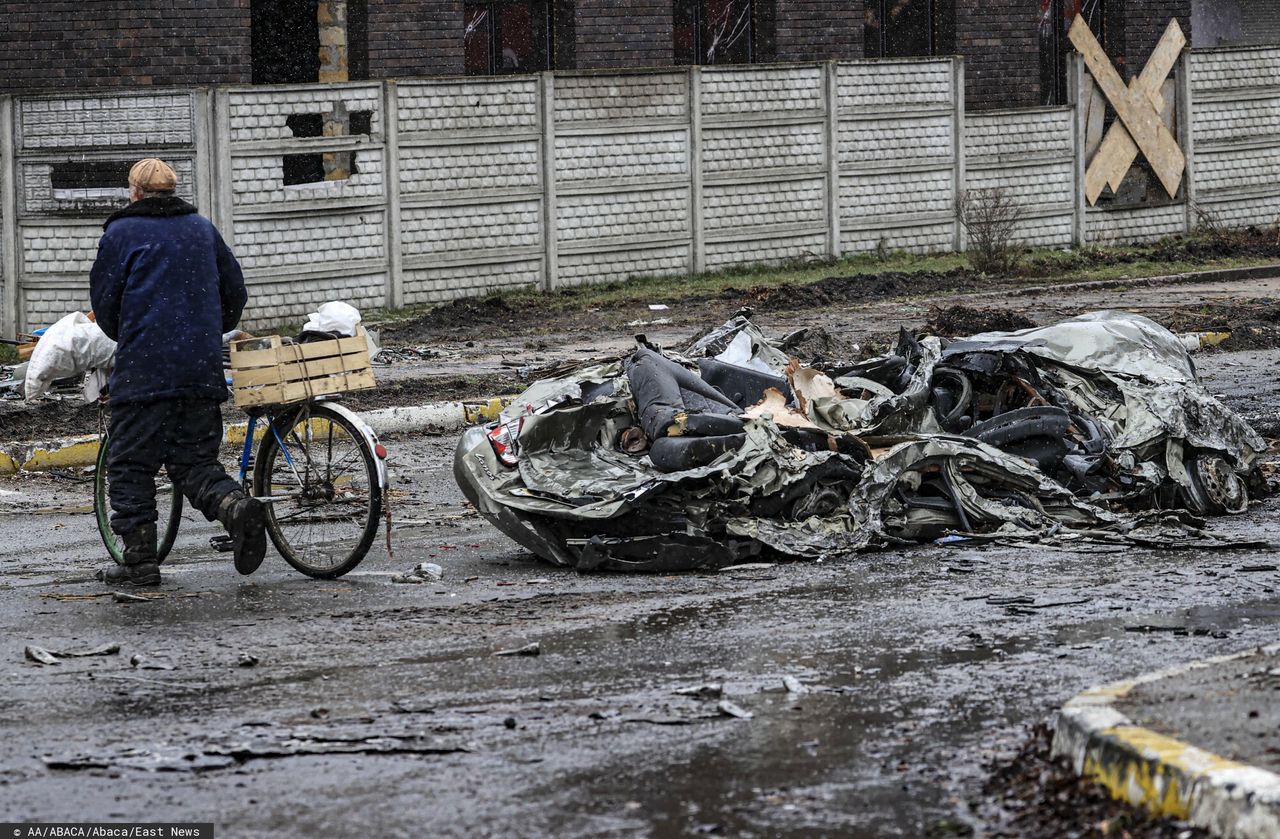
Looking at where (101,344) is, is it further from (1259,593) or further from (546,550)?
(1259,593)

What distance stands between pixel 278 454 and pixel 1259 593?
4.10 meters

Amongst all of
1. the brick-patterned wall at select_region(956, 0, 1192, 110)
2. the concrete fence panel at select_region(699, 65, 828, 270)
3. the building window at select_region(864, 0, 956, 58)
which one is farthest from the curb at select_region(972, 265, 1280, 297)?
the building window at select_region(864, 0, 956, 58)

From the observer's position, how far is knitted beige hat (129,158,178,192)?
26.3 ft

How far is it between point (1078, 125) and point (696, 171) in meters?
6.15

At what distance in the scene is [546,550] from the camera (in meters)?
8.30

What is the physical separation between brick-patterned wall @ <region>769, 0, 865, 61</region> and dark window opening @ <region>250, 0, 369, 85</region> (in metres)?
5.83

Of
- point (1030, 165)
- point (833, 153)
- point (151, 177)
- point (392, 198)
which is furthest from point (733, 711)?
point (1030, 165)

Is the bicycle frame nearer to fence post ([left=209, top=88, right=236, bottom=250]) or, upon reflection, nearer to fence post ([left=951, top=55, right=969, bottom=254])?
fence post ([left=209, top=88, right=236, bottom=250])

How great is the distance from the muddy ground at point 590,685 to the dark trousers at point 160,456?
0.37 meters

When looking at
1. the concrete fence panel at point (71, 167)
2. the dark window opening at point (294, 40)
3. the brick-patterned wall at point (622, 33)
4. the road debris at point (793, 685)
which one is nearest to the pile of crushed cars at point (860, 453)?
the road debris at point (793, 685)

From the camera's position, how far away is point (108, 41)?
69.0 ft

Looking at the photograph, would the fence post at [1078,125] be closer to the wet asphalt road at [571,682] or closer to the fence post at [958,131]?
the fence post at [958,131]

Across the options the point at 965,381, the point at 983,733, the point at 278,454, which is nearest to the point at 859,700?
the point at 983,733

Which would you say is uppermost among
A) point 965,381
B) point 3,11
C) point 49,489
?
point 3,11
